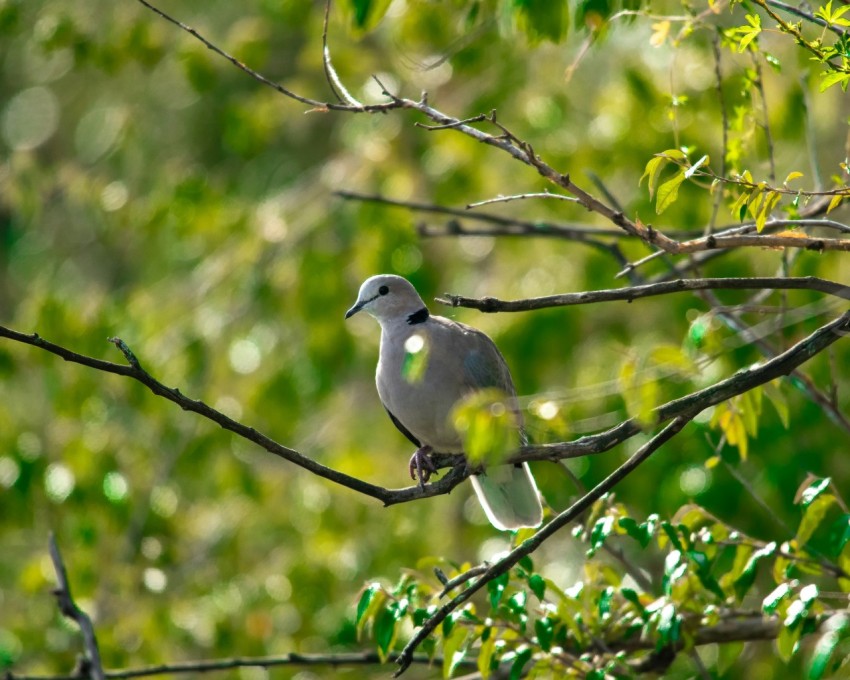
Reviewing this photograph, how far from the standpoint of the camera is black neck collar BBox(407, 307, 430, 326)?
428 centimetres

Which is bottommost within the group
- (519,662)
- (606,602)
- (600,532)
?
(519,662)

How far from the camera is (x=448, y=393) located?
3.91 meters

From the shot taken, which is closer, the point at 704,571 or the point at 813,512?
the point at 813,512

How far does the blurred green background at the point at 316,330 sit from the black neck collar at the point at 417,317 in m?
1.12

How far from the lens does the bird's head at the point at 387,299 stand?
444 cm

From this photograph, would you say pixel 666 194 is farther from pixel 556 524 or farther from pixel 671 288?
pixel 556 524

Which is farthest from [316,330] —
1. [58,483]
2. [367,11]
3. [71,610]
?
[71,610]

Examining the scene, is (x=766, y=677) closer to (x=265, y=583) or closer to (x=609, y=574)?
(x=265, y=583)

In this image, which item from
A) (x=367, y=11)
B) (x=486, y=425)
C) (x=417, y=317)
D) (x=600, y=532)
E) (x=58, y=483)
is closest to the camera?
(x=486, y=425)

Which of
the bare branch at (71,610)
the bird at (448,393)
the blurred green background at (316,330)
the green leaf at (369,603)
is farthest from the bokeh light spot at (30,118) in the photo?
the green leaf at (369,603)

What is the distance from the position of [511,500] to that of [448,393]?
466mm

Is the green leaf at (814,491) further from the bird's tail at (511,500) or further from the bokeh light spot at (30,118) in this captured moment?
the bokeh light spot at (30,118)

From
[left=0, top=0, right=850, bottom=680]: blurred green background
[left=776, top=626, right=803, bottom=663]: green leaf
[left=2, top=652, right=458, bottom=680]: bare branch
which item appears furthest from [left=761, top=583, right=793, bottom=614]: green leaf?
[left=0, top=0, right=850, bottom=680]: blurred green background

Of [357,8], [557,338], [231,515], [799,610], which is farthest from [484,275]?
[799,610]
